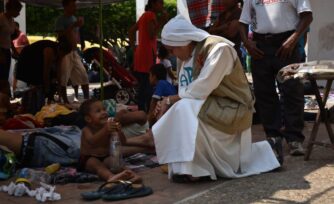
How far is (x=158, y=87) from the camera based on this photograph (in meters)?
6.98

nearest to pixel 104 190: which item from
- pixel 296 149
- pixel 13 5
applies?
pixel 296 149

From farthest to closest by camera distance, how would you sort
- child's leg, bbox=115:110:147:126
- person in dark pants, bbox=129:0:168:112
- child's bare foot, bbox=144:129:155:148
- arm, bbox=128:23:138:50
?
arm, bbox=128:23:138:50 → person in dark pants, bbox=129:0:168:112 → child's leg, bbox=115:110:147:126 → child's bare foot, bbox=144:129:155:148

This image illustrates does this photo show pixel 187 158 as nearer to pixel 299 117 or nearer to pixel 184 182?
pixel 184 182

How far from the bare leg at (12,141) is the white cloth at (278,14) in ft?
8.39

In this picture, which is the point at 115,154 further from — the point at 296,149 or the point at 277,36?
the point at 277,36

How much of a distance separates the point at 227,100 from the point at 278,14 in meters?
1.30

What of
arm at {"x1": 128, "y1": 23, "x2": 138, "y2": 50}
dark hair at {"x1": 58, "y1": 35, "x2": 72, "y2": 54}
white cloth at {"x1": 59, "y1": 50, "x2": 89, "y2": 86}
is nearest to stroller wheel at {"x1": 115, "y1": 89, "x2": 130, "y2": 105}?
white cloth at {"x1": 59, "y1": 50, "x2": 89, "y2": 86}

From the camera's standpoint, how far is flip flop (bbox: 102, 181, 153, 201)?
14.1 ft

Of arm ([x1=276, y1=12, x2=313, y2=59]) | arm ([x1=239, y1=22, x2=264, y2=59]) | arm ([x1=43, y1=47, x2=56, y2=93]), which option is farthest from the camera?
arm ([x1=43, y1=47, x2=56, y2=93])

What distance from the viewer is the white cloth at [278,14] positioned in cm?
559

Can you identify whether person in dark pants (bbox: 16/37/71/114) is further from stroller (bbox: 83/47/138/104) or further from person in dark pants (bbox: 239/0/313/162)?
person in dark pants (bbox: 239/0/313/162)

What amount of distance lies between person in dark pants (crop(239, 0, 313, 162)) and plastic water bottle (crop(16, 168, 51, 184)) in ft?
6.74

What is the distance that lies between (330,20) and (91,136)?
913 centimetres

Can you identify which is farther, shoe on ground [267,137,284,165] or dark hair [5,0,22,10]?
dark hair [5,0,22,10]
